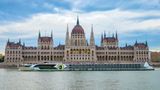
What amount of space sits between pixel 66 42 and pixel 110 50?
68.1ft

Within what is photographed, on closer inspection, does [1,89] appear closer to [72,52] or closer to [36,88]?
[36,88]

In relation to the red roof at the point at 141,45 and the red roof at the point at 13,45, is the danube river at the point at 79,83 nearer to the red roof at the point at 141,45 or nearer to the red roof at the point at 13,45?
the red roof at the point at 13,45

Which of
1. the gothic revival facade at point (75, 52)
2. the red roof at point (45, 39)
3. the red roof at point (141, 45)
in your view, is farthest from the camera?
the red roof at point (141, 45)

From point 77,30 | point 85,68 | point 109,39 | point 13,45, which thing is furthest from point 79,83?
point 109,39

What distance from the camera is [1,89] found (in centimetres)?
4144

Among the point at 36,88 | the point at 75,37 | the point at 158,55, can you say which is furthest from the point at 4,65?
the point at 36,88

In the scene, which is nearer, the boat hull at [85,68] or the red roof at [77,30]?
the boat hull at [85,68]

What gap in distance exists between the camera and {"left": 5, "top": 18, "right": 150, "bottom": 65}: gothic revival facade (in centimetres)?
16312

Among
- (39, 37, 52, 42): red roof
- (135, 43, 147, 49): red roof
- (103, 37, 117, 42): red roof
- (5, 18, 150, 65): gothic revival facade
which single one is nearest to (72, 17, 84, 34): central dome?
(5, 18, 150, 65): gothic revival facade

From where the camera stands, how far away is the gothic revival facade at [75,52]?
163125 millimetres

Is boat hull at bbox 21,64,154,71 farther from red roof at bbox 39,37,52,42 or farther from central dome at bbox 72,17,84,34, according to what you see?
central dome at bbox 72,17,84,34

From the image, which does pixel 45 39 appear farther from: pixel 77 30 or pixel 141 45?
pixel 141 45

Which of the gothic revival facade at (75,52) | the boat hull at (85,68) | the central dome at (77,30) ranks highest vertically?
the central dome at (77,30)

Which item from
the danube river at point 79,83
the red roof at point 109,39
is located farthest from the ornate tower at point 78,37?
the danube river at point 79,83
